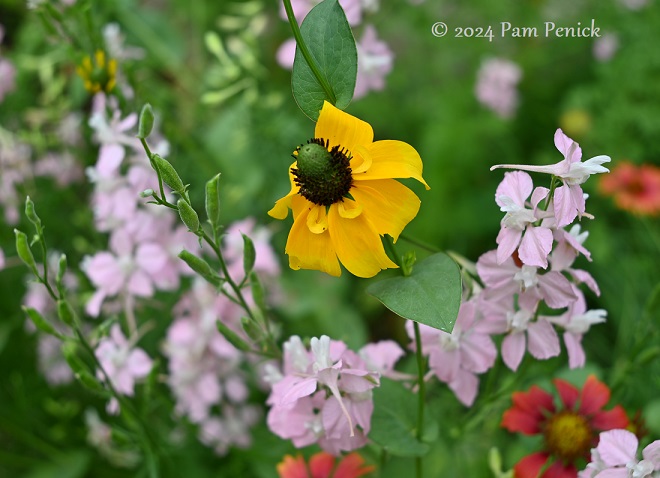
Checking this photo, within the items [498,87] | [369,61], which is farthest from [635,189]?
[369,61]

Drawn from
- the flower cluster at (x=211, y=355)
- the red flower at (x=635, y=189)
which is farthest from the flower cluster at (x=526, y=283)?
the red flower at (x=635, y=189)

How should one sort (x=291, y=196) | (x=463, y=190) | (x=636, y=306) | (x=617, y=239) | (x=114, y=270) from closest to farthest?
(x=291, y=196)
(x=114, y=270)
(x=636, y=306)
(x=617, y=239)
(x=463, y=190)

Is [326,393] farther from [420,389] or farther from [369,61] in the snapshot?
[369,61]

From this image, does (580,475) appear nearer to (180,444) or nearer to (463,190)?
(180,444)

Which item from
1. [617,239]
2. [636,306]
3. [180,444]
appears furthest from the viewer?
[617,239]

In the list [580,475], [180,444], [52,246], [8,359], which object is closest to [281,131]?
[52,246]

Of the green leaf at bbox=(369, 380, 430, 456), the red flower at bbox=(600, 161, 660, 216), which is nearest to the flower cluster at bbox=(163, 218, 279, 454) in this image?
the green leaf at bbox=(369, 380, 430, 456)
